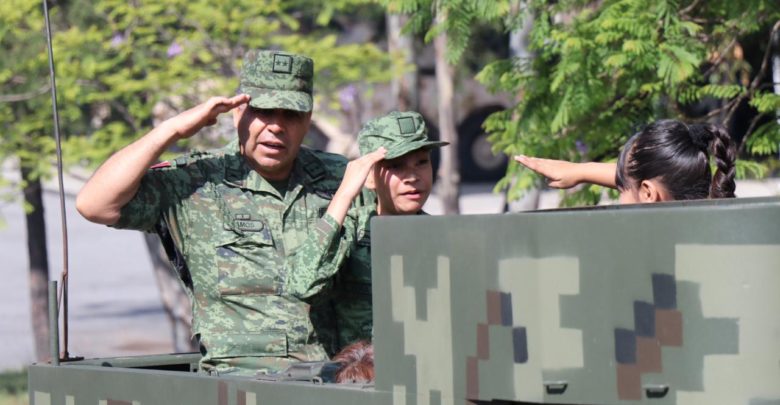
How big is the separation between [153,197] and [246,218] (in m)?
0.28

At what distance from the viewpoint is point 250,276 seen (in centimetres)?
442

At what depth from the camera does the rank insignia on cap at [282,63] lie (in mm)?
4538

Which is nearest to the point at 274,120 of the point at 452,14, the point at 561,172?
the point at 561,172

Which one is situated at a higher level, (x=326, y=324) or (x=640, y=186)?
(x=640, y=186)

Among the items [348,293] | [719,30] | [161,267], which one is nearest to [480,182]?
[161,267]

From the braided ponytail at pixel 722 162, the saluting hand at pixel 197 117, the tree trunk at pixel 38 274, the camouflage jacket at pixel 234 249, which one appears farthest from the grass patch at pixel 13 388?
the braided ponytail at pixel 722 162

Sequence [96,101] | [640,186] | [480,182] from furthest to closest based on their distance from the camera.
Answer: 1. [480,182]
2. [96,101]
3. [640,186]

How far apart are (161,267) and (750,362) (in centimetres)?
949

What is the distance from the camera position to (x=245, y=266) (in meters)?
4.43

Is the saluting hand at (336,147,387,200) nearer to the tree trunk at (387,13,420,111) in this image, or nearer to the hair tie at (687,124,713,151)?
the hair tie at (687,124,713,151)

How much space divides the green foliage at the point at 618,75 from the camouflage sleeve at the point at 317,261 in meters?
2.80

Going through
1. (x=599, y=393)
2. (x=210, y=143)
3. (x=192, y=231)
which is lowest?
(x=599, y=393)

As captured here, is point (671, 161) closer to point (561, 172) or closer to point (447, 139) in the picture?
point (561, 172)

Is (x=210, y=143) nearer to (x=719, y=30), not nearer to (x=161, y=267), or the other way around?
(x=161, y=267)
